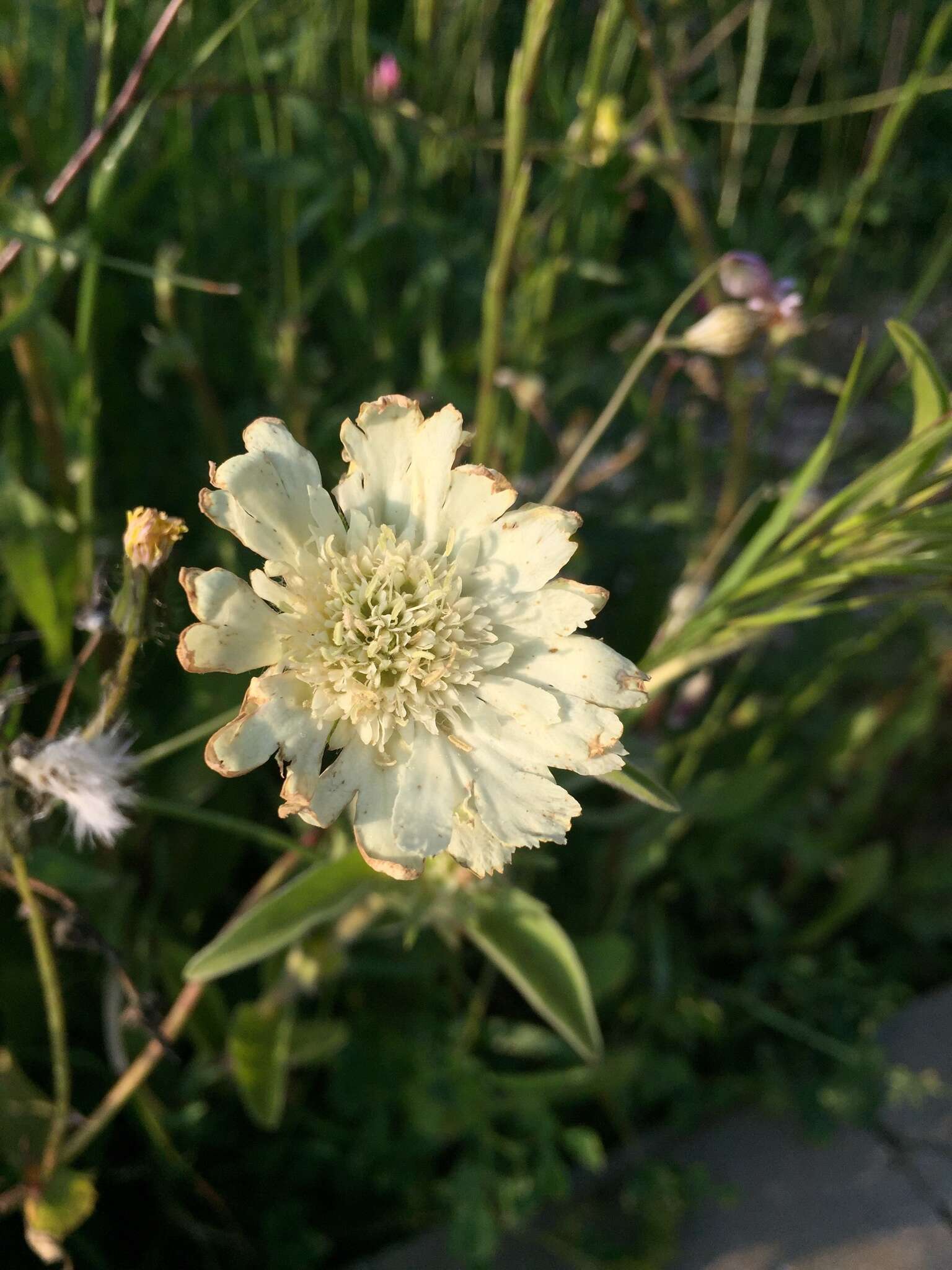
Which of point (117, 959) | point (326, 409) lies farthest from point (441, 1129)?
point (326, 409)

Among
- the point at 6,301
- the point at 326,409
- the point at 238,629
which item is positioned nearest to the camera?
the point at 238,629

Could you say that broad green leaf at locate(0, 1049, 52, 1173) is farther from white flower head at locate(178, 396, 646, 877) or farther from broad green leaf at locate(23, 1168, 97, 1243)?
white flower head at locate(178, 396, 646, 877)

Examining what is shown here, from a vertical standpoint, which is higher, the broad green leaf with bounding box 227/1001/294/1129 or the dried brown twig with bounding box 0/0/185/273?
the dried brown twig with bounding box 0/0/185/273

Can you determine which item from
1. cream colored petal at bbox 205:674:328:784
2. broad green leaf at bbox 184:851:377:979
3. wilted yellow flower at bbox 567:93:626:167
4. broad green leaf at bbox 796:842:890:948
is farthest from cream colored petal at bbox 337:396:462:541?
broad green leaf at bbox 796:842:890:948

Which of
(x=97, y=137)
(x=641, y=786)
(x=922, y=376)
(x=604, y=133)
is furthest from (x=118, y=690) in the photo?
(x=604, y=133)

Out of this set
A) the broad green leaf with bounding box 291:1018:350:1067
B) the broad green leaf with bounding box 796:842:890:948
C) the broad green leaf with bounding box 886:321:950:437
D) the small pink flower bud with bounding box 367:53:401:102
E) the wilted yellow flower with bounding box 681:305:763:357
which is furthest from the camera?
the broad green leaf with bounding box 796:842:890:948

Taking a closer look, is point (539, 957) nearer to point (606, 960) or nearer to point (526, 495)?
point (606, 960)

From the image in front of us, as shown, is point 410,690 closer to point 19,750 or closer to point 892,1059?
point 19,750
